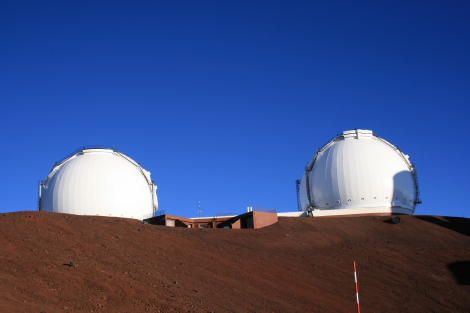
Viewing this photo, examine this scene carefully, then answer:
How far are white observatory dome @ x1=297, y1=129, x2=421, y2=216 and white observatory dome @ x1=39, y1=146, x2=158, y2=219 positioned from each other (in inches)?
557

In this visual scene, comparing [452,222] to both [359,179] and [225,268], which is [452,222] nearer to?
[359,179]

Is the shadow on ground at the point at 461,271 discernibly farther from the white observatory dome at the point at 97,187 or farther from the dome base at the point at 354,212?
the white observatory dome at the point at 97,187

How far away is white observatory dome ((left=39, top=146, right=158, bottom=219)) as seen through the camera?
118 ft

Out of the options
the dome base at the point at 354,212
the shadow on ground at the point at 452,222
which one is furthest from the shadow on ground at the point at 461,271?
the dome base at the point at 354,212

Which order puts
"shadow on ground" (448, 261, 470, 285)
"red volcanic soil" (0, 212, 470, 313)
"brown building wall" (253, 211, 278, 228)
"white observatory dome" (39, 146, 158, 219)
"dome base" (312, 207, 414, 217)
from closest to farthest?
"red volcanic soil" (0, 212, 470, 313) < "shadow on ground" (448, 261, 470, 285) < "brown building wall" (253, 211, 278, 228) < "white observatory dome" (39, 146, 158, 219) < "dome base" (312, 207, 414, 217)

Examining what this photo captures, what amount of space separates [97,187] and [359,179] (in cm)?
2087

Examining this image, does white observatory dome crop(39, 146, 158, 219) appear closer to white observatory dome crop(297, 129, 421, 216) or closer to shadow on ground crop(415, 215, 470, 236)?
white observatory dome crop(297, 129, 421, 216)

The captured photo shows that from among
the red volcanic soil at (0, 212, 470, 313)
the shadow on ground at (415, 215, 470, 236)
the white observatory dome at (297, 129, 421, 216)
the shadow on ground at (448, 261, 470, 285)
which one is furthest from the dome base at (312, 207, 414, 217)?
the shadow on ground at (448, 261, 470, 285)

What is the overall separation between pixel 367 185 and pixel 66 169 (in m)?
24.4

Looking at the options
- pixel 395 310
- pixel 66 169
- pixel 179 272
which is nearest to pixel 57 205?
pixel 66 169

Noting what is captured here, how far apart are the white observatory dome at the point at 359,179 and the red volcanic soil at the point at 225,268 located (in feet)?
20.9

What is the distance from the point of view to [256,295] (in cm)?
1739

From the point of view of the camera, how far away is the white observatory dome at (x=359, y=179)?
38.0 meters

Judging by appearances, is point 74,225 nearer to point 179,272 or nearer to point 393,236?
point 179,272
